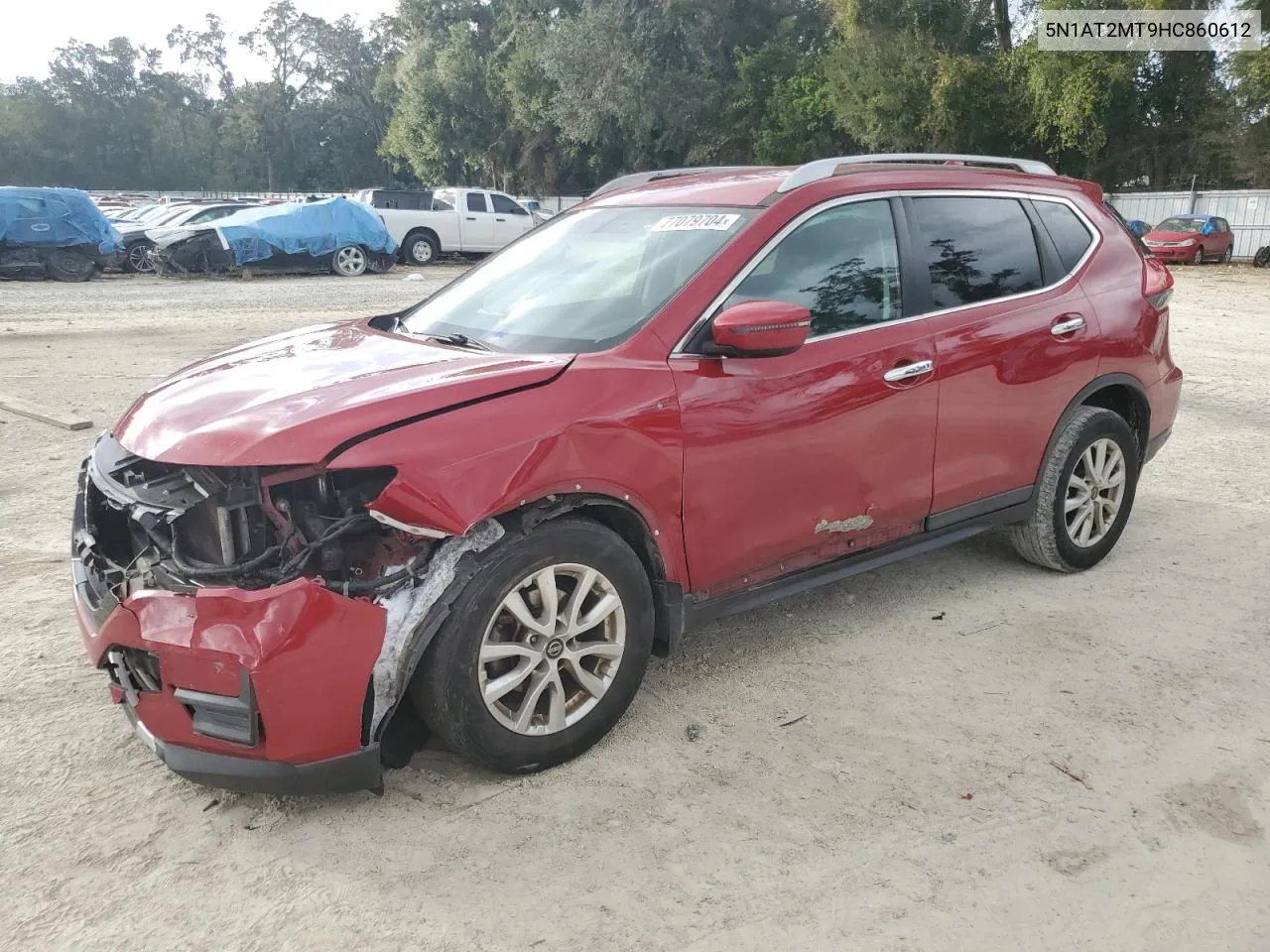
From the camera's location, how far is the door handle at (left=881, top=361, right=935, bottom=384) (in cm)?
364

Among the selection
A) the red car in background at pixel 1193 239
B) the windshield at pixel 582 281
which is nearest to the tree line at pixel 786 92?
the red car in background at pixel 1193 239

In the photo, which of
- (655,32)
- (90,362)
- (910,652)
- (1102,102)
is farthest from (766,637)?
(655,32)

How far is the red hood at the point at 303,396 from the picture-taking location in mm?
2623

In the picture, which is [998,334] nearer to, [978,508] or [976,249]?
[976,249]

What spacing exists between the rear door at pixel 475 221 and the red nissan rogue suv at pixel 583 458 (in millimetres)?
19973

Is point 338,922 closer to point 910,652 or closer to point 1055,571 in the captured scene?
point 910,652

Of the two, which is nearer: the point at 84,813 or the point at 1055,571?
the point at 84,813

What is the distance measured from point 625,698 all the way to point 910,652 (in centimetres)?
133

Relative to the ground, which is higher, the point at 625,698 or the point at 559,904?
the point at 625,698

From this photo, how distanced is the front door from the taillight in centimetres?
165

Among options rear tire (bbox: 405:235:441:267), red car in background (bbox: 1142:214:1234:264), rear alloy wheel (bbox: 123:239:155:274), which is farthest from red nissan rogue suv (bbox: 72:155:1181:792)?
red car in background (bbox: 1142:214:1234:264)

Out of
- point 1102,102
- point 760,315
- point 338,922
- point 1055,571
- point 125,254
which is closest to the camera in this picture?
point 338,922

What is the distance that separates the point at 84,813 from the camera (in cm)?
280

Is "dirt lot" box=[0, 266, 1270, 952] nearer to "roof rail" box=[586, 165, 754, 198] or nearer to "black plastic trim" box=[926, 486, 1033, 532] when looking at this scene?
"black plastic trim" box=[926, 486, 1033, 532]
